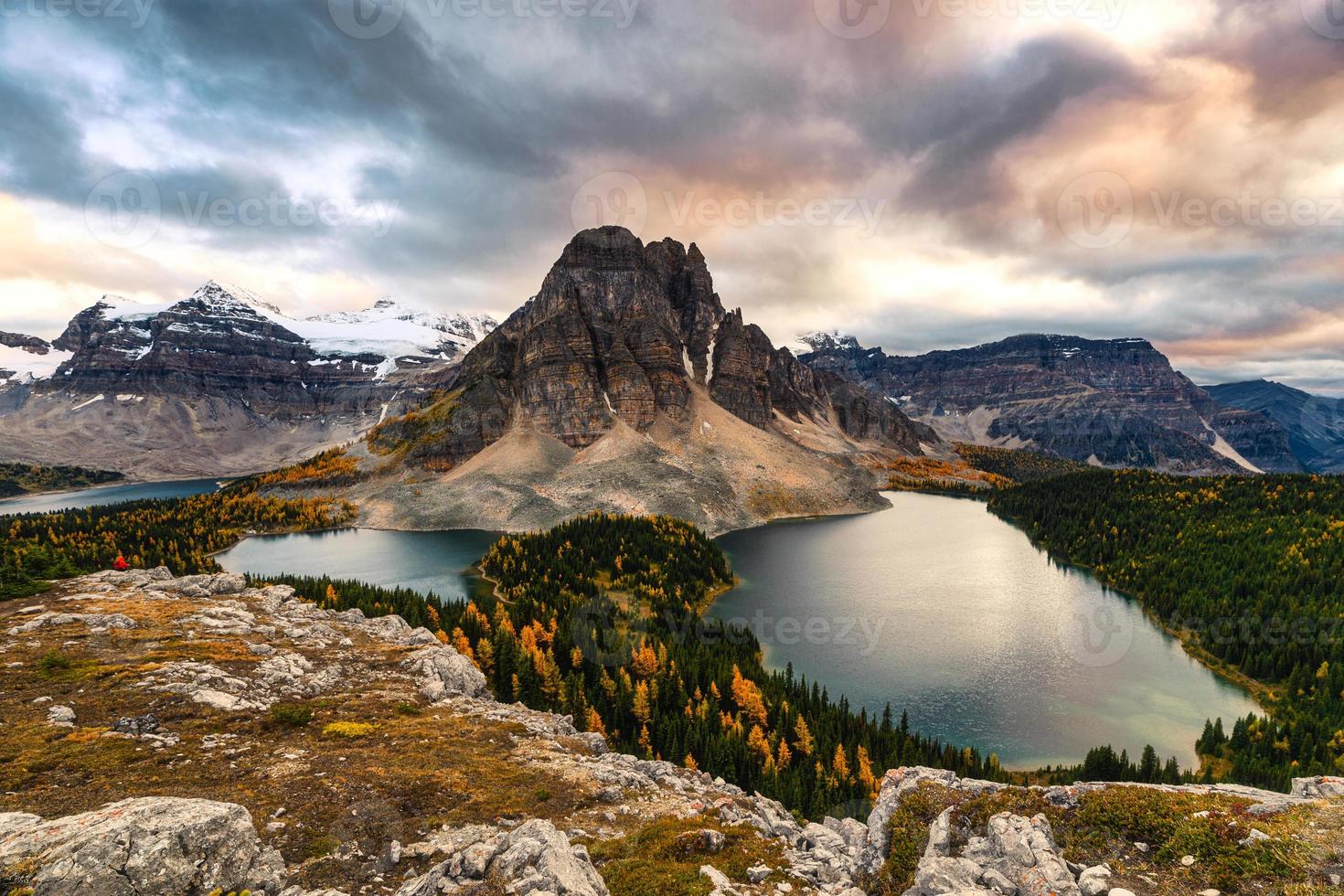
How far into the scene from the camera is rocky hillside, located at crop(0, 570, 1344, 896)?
12242 millimetres

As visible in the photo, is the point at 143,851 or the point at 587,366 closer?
the point at 143,851

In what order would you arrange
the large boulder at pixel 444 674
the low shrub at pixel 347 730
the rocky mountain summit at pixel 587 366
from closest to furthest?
the low shrub at pixel 347 730 → the large boulder at pixel 444 674 → the rocky mountain summit at pixel 587 366

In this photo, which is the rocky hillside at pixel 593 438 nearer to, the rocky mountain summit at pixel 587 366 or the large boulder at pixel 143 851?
the rocky mountain summit at pixel 587 366

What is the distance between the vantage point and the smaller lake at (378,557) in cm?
8975

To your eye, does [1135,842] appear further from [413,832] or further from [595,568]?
[595,568]

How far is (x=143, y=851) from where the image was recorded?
36.1ft

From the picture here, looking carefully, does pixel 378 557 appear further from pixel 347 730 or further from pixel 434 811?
pixel 434 811

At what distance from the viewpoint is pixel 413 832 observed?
1703 centimetres

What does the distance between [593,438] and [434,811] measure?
145754mm

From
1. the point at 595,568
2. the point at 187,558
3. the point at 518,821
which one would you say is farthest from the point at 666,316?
the point at 518,821

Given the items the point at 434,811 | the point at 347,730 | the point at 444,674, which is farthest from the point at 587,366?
the point at 434,811

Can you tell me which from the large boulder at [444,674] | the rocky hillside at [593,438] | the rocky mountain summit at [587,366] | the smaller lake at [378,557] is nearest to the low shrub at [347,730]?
the large boulder at [444,674]

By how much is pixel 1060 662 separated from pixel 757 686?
3432cm

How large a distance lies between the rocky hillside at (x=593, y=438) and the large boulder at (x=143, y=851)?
114m
